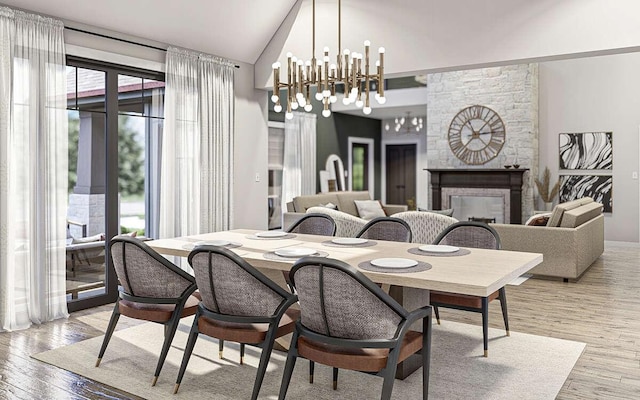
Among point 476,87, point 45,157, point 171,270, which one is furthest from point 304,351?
point 476,87

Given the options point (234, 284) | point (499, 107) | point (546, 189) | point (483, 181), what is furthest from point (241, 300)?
point (499, 107)

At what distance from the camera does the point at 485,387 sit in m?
3.00

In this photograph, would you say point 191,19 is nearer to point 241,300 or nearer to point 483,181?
point 241,300

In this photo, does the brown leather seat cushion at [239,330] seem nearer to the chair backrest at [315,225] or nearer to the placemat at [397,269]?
the placemat at [397,269]

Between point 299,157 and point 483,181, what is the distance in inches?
136

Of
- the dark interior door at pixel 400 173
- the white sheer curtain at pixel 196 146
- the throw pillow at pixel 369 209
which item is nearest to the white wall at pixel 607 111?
the throw pillow at pixel 369 209

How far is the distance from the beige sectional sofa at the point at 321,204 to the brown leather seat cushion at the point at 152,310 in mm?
4394

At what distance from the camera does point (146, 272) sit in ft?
10.1

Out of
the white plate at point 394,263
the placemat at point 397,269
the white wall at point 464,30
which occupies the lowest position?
the placemat at point 397,269

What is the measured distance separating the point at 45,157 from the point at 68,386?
6.69 ft

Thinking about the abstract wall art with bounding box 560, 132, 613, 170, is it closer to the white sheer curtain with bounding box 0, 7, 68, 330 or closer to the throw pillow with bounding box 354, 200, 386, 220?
the throw pillow with bounding box 354, 200, 386, 220

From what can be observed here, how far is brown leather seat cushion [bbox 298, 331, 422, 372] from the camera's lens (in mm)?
2322

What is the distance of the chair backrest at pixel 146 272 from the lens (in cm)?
304

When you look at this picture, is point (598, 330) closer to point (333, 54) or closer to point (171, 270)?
point (171, 270)
